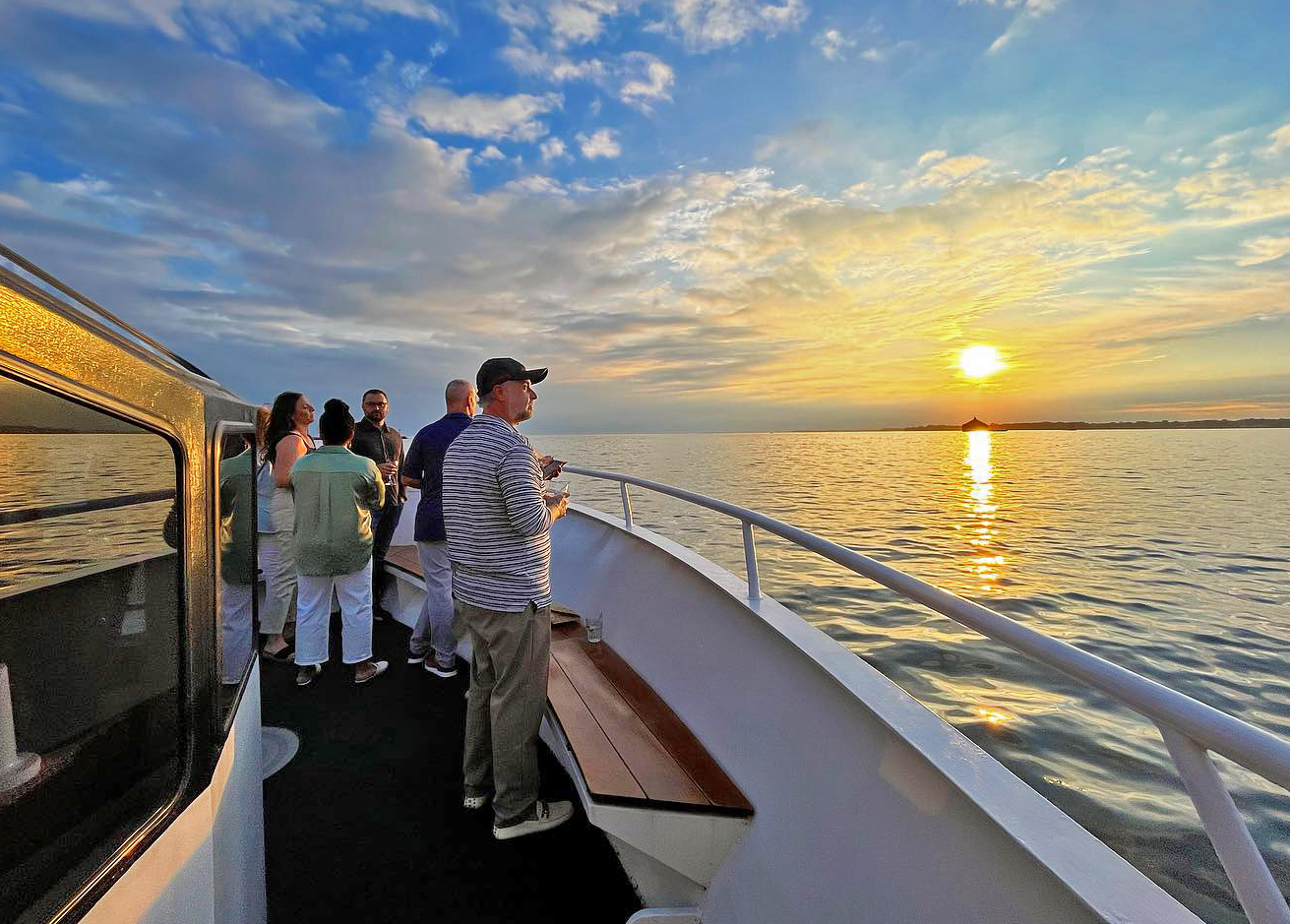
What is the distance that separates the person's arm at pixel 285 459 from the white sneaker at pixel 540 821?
230cm

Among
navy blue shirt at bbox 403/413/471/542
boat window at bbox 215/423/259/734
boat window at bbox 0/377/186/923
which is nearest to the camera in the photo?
boat window at bbox 0/377/186/923

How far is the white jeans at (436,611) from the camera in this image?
3.73 m

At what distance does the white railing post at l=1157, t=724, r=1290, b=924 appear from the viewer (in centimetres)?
75

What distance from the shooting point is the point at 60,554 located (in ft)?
3.26

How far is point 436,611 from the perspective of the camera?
12.7 ft

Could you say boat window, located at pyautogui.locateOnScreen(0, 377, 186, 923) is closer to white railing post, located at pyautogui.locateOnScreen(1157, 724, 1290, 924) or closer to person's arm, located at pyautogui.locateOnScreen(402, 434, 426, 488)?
white railing post, located at pyautogui.locateOnScreen(1157, 724, 1290, 924)

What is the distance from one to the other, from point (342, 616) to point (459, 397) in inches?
60.6

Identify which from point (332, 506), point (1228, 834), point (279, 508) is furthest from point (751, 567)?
point (279, 508)

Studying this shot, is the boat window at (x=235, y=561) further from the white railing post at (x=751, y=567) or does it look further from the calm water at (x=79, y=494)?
the white railing post at (x=751, y=567)

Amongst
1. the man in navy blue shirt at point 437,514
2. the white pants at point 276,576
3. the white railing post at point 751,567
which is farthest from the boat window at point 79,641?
the white pants at point 276,576

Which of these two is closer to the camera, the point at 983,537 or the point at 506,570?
the point at 506,570

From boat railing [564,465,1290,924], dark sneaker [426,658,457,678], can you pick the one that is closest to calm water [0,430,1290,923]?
boat railing [564,465,1290,924]

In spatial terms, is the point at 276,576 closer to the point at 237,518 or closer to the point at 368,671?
the point at 368,671

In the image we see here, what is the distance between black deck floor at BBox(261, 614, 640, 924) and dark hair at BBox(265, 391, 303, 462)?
4.95ft
